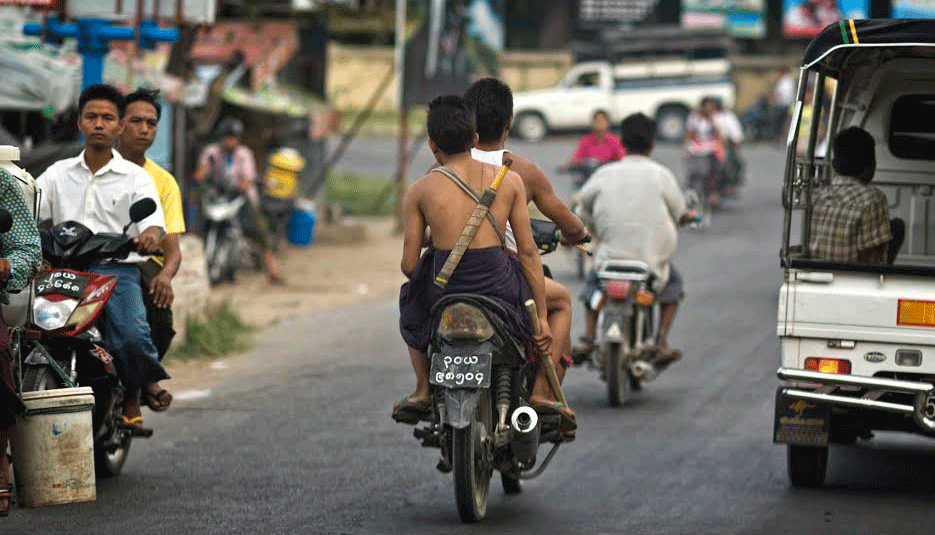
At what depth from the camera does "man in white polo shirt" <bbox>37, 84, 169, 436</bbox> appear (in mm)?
7980

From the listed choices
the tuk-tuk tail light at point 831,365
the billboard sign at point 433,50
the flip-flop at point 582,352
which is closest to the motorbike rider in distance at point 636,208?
the flip-flop at point 582,352

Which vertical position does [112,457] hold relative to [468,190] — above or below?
below

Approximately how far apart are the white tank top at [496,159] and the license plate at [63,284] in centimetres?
184

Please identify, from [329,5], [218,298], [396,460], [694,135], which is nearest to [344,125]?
[694,135]

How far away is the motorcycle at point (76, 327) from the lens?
24.2 ft

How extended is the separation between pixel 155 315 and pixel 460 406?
1.97 meters

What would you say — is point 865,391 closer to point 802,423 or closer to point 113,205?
point 802,423

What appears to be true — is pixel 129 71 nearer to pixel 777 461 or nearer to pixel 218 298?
pixel 218 298

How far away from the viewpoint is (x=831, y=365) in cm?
818

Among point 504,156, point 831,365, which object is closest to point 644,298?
point 831,365

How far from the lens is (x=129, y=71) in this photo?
14914 millimetres

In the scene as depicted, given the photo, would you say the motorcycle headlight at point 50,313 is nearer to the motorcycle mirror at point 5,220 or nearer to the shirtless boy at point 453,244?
the motorcycle mirror at point 5,220

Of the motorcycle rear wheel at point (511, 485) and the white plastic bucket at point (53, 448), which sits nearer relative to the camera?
the white plastic bucket at point (53, 448)

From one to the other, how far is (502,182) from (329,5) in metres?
13.5
